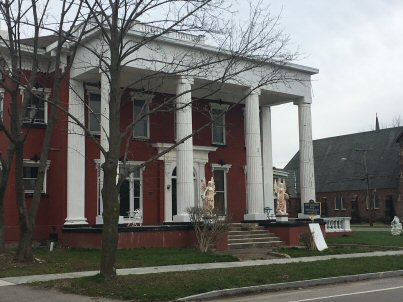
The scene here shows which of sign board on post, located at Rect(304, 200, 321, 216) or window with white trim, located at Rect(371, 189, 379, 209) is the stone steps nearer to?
sign board on post, located at Rect(304, 200, 321, 216)

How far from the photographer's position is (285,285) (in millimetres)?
13242

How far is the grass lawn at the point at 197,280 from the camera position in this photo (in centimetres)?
1163

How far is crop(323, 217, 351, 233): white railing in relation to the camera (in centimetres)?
2942

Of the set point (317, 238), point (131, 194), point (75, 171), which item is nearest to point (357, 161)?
point (131, 194)

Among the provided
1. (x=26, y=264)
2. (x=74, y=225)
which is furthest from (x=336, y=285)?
(x=74, y=225)

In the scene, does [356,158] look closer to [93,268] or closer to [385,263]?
[385,263]

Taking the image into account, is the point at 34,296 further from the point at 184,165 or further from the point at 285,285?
the point at 184,165

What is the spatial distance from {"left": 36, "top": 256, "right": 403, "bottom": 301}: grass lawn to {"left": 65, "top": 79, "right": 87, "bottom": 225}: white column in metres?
10.3

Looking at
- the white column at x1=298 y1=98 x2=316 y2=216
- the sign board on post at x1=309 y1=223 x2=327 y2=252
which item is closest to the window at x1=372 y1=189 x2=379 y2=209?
the white column at x1=298 y1=98 x2=316 y2=216

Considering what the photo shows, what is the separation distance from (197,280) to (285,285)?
209cm

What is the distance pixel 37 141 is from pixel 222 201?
33.7 feet

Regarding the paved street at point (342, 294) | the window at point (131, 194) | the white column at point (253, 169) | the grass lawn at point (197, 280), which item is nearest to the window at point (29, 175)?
the window at point (131, 194)

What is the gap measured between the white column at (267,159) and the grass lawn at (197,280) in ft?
45.0

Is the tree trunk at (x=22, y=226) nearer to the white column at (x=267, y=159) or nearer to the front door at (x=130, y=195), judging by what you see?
the front door at (x=130, y=195)
